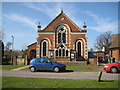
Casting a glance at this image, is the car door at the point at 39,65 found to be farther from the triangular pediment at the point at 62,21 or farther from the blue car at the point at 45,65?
the triangular pediment at the point at 62,21

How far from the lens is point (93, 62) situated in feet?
98.7

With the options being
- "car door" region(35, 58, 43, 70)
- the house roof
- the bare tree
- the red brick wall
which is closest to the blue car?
"car door" region(35, 58, 43, 70)

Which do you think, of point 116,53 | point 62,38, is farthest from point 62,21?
point 116,53

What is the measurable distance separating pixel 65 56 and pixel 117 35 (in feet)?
42.6

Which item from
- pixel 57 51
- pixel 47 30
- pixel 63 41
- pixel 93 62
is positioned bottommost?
pixel 93 62

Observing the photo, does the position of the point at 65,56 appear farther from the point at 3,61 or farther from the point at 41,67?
the point at 41,67

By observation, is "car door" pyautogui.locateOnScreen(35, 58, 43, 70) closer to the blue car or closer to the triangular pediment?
the blue car

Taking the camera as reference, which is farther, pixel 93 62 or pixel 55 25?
pixel 55 25

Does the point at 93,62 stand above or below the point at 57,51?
below

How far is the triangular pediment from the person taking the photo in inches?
1468

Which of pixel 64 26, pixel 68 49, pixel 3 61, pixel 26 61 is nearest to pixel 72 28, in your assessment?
pixel 64 26

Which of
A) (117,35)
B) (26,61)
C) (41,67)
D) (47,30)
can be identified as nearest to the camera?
(41,67)

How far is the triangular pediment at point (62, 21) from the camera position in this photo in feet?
122

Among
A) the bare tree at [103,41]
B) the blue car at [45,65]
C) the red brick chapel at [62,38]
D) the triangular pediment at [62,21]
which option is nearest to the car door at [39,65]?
the blue car at [45,65]
